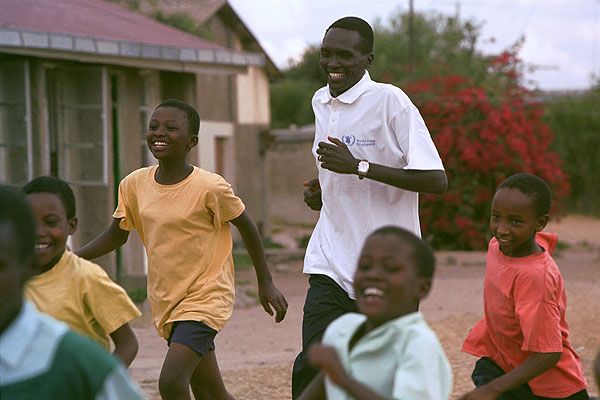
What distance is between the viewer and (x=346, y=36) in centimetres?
531

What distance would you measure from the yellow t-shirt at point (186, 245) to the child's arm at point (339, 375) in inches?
92.4

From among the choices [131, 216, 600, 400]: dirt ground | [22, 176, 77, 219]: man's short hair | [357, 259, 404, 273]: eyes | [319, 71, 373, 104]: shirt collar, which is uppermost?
[319, 71, 373, 104]: shirt collar

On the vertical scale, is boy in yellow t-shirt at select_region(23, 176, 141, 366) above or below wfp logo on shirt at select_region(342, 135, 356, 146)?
below

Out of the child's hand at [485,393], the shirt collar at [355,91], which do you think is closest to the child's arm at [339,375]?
the child's hand at [485,393]

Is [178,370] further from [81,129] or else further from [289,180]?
[289,180]

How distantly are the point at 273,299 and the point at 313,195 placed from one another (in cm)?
59

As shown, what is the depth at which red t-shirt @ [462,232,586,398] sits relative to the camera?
15.2 ft

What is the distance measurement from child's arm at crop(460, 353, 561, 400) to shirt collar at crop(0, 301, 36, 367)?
85.1 inches

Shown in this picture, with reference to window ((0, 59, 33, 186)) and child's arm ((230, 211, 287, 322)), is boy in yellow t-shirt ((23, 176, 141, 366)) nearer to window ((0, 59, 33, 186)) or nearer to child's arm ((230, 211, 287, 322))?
child's arm ((230, 211, 287, 322))

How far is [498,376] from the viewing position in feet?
15.9

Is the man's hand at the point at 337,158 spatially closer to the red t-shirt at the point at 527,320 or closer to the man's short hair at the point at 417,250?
the red t-shirt at the point at 527,320

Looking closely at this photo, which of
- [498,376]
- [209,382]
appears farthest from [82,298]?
[209,382]

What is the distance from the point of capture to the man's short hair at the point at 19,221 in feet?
9.51

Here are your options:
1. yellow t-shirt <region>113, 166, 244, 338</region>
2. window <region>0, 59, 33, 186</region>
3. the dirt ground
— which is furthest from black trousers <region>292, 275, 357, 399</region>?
window <region>0, 59, 33, 186</region>
